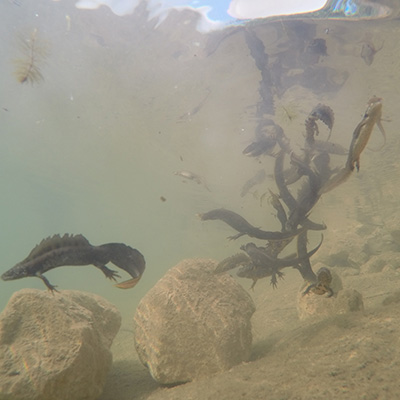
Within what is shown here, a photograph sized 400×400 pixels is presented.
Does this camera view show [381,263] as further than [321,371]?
Yes

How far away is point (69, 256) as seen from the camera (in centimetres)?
347

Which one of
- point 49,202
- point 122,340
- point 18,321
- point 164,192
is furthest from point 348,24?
point 49,202

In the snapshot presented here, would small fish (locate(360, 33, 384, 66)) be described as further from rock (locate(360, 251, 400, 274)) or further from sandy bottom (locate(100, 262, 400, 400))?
sandy bottom (locate(100, 262, 400, 400))

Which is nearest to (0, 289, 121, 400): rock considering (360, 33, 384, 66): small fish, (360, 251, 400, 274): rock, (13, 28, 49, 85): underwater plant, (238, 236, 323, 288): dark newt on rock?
(238, 236, 323, 288): dark newt on rock

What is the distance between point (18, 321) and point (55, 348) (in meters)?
0.81

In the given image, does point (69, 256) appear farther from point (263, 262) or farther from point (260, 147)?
point (260, 147)

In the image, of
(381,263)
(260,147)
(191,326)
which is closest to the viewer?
(191,326)

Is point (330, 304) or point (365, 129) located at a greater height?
point (365, 129)

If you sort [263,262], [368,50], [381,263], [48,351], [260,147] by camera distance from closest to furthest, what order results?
[48,351]
[263,262]
[260,147]
[381,263]
[368,50]

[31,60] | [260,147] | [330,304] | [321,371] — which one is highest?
[31,60]

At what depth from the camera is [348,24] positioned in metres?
9.18

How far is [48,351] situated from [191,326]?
1935 mm

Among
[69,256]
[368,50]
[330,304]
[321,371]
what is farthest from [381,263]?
[69,256]

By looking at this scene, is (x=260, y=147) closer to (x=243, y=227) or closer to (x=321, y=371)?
(x=243, y=227)
